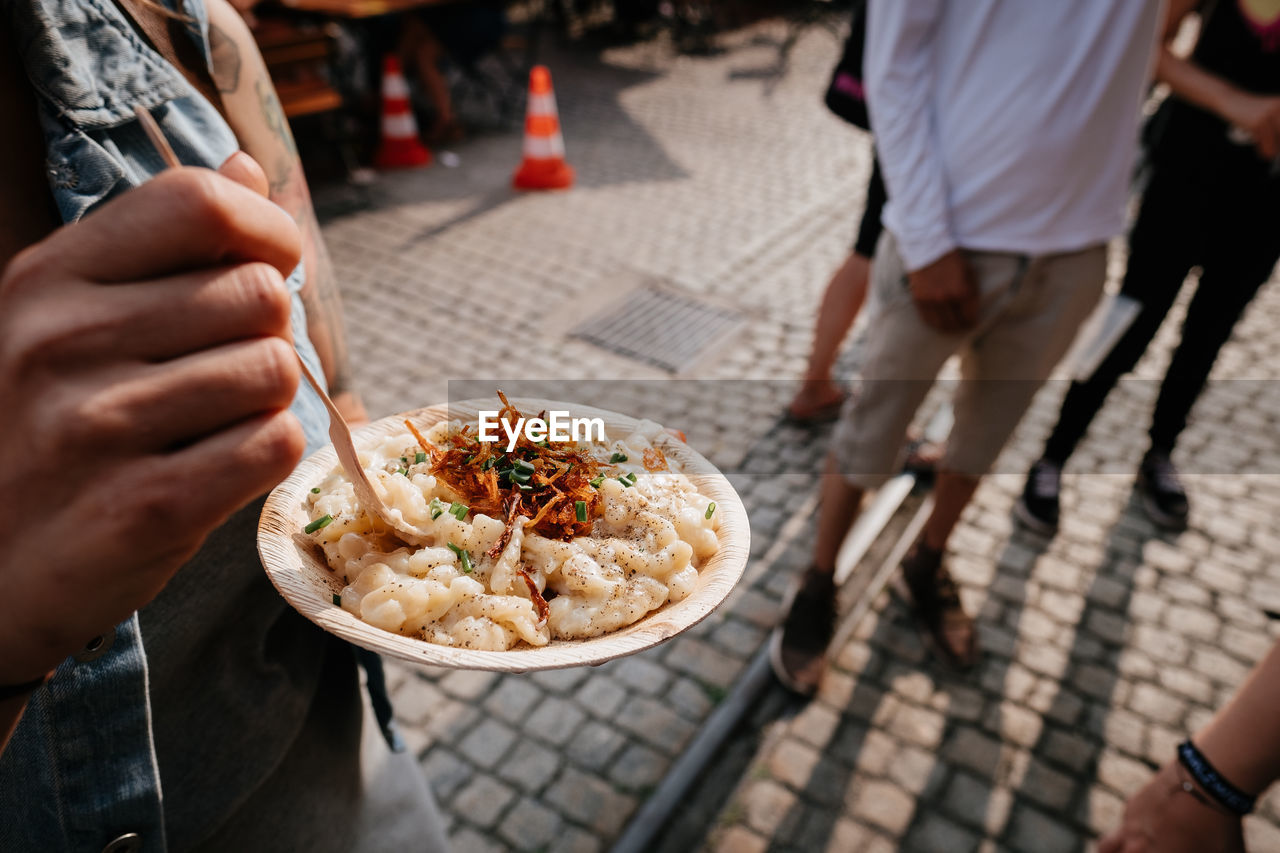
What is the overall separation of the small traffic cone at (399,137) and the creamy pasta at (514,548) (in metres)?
7.68

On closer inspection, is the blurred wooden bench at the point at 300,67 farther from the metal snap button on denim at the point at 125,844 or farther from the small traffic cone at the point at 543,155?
the metal snap button on denim at the point at 125,844

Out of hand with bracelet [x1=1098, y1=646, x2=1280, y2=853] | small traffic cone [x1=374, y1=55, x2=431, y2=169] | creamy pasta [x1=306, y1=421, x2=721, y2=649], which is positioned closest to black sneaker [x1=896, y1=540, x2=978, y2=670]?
hand with bracelet [x1=1098, y1=646, x2=1280, y2=853]

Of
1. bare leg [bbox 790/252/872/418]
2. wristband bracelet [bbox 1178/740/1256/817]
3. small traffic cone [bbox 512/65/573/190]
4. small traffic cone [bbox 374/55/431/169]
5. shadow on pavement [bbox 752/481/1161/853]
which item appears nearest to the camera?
wristband bracelet [bbox 1178/740/1256/817]

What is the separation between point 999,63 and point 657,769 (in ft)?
9.12

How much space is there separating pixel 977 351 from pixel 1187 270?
A: 170 cm

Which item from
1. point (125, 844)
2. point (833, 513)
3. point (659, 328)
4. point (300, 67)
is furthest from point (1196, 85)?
point (300, 67)

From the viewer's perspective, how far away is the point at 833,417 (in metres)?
4.98

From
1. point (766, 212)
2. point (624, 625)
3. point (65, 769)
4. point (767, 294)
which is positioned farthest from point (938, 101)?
point (766, 212)

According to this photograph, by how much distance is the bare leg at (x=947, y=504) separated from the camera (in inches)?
135

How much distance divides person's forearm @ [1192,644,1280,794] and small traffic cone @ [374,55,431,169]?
27.5 ft

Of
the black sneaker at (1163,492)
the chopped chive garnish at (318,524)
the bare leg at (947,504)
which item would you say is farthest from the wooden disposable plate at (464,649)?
the black sneaker at (1163,492)

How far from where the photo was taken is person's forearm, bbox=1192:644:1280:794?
4.60ft

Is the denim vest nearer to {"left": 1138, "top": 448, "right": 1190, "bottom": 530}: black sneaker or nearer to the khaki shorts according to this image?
the khaki shorts

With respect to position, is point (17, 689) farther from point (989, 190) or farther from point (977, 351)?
point (977, 351)
